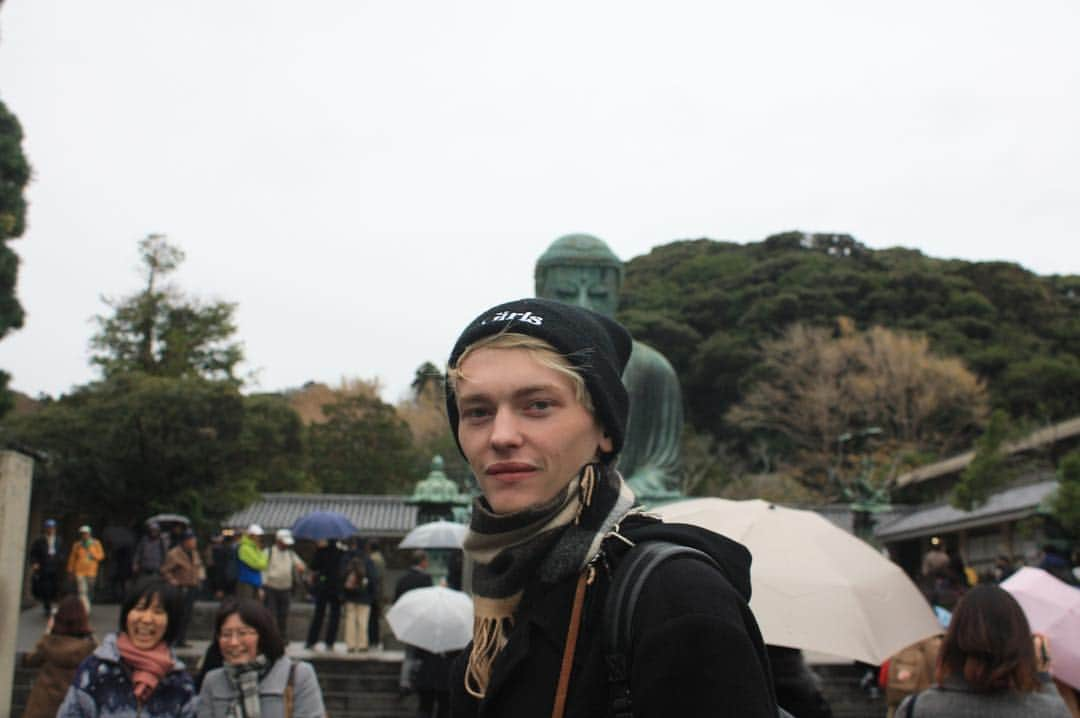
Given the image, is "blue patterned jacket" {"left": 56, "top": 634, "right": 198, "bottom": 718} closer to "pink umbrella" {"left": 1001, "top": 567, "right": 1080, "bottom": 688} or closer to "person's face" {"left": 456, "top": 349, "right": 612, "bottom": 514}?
"person's face" {"left": 456, "top": 349, "right": 612, "bottom": 514}

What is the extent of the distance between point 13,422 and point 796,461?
22.9 m

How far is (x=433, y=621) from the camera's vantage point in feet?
25.1

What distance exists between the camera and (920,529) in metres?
29.2

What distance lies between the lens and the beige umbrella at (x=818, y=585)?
157 inches

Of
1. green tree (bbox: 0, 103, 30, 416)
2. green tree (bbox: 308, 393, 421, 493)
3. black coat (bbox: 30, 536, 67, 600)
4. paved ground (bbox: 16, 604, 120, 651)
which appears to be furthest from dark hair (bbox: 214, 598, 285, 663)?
green tree (bbox: 308, 393, 421, 493)

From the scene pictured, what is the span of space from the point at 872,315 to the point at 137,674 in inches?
1563

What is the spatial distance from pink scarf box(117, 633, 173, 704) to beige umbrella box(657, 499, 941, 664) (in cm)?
211

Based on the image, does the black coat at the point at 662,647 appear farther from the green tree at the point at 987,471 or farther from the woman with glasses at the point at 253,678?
the green tree at the point at 987,471

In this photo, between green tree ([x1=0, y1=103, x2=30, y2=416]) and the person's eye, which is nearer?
the person's eye

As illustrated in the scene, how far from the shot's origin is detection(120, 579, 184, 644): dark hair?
4.50 m

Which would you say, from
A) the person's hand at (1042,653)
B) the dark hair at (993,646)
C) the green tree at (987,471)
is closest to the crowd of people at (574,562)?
the dark hair at (993,646)

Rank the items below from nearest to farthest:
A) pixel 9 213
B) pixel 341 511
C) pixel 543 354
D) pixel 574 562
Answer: pixel 574 562 → pixel 543 354 → pixel 9 213 → pixel 341 511

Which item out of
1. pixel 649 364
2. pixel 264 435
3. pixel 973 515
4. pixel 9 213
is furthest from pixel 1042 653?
pixel 973 515

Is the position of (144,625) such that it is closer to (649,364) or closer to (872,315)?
(649,364)
